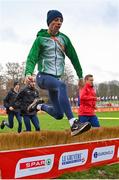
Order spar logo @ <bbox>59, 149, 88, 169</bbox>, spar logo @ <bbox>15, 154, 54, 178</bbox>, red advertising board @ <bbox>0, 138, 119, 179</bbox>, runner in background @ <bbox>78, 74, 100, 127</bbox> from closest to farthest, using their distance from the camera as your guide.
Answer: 1. red advertising board @ <bbox>0, 138, 119, 179</bbox>
2. spar logo @ <bbox>15, 154, 54, 178</bbox>
3. spar logo @ <bbox>59, 149, 88, 169</bbox>
4. runner in background @ <bbox>78, 74, 100, 127</bbox>

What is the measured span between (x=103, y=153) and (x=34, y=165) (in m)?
2.16

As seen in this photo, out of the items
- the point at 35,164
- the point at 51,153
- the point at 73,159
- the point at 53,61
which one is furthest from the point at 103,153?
the point at 53,61

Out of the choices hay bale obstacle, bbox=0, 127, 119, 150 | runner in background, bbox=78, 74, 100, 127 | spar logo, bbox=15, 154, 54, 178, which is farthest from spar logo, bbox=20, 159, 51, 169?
runner in background, bbox=78, 74, 100, 127

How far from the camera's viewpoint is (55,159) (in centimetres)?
736

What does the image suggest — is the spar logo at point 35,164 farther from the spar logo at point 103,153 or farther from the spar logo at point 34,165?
the spar logo at point 103,153

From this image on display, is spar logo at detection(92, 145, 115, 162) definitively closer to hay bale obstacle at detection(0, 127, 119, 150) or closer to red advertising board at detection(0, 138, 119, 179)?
red advertising board at detection(0, 138, 119, 179)

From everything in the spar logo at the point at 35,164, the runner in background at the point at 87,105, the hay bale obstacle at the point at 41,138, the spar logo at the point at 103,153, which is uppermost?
the runner in background at the point at 87,105

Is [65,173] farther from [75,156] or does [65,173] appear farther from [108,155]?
[108,155]

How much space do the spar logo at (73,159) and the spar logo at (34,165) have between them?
0.29 meters

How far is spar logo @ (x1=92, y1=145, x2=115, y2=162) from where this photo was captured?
8426 mm

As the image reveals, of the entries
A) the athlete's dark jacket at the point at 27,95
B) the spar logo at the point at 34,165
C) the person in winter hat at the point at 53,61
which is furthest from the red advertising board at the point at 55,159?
the athlete's dark jacket at the point at 27,95

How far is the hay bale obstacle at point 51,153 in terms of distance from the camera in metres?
6.61

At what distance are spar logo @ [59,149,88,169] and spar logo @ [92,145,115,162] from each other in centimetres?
33

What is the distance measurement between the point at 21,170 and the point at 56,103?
4.86 ft
